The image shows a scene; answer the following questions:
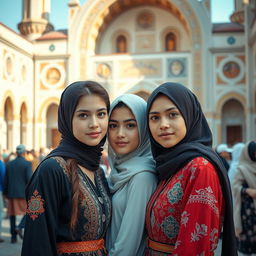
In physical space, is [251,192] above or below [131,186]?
below

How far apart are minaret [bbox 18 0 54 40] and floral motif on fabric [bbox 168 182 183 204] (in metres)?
21.7

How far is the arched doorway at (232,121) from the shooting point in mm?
20391

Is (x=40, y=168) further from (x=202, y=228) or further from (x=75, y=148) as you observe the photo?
(x=202, y=228)

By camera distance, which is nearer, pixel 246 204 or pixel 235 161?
pixel 246 204

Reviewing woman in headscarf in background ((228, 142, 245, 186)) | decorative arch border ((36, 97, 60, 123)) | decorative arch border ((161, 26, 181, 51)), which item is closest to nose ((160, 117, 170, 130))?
woman in headscarf in background ((228, 142, 245, 186))

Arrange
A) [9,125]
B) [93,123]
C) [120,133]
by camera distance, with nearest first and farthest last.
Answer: [93,123] < [120,133] < [9,125]

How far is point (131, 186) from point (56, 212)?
50cm

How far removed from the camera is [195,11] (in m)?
19.6

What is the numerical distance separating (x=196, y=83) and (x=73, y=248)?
1840 centimetres

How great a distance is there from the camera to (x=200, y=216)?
67.3 inches

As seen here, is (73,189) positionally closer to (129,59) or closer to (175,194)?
(175,194)

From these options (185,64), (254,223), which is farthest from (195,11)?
(254,223)

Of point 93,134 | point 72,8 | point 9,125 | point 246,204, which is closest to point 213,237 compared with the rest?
point 93,134

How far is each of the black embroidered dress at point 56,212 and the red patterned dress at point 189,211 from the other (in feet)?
1.05
